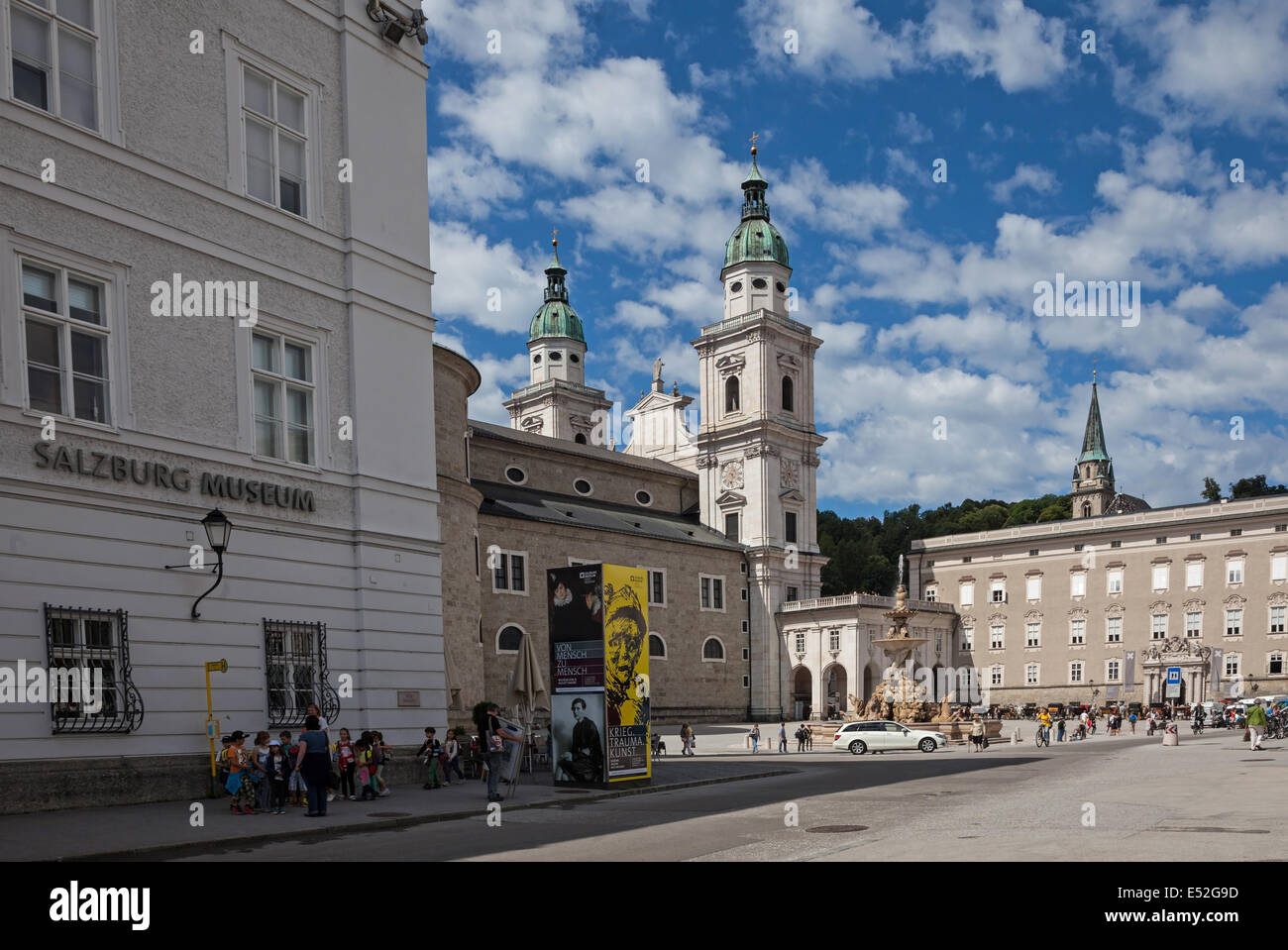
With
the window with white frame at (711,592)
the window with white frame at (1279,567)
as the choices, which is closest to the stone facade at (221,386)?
the window with white frame at (711,592)

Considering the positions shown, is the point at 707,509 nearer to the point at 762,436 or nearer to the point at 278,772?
the point at 762,436

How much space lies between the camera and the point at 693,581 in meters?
73.2

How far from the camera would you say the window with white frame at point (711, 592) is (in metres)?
74.1

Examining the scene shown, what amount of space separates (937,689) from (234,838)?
80160 millimetres

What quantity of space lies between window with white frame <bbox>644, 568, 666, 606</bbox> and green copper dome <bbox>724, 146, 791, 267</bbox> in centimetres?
2686

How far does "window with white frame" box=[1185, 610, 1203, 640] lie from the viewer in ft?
264

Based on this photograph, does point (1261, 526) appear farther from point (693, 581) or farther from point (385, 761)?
point (385, 761)

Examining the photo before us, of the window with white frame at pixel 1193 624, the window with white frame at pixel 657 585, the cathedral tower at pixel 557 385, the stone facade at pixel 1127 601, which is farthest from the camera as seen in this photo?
the cathedral tower at pixel 557 385

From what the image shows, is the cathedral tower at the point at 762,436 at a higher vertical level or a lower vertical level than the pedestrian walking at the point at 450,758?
higher

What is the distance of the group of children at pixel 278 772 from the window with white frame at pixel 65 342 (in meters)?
5.70

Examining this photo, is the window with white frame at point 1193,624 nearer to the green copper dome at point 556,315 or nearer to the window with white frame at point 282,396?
the green copper dome at point 556,315

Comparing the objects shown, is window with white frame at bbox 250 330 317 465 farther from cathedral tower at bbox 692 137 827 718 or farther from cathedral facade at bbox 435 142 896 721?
cathedral tower at bbox 692 137 827 718

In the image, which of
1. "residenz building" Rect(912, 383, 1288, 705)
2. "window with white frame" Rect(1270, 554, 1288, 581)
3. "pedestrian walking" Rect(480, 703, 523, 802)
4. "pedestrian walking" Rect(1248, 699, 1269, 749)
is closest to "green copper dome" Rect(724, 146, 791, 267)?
"residenz building" Rect(912, 383, 1288, 705)
